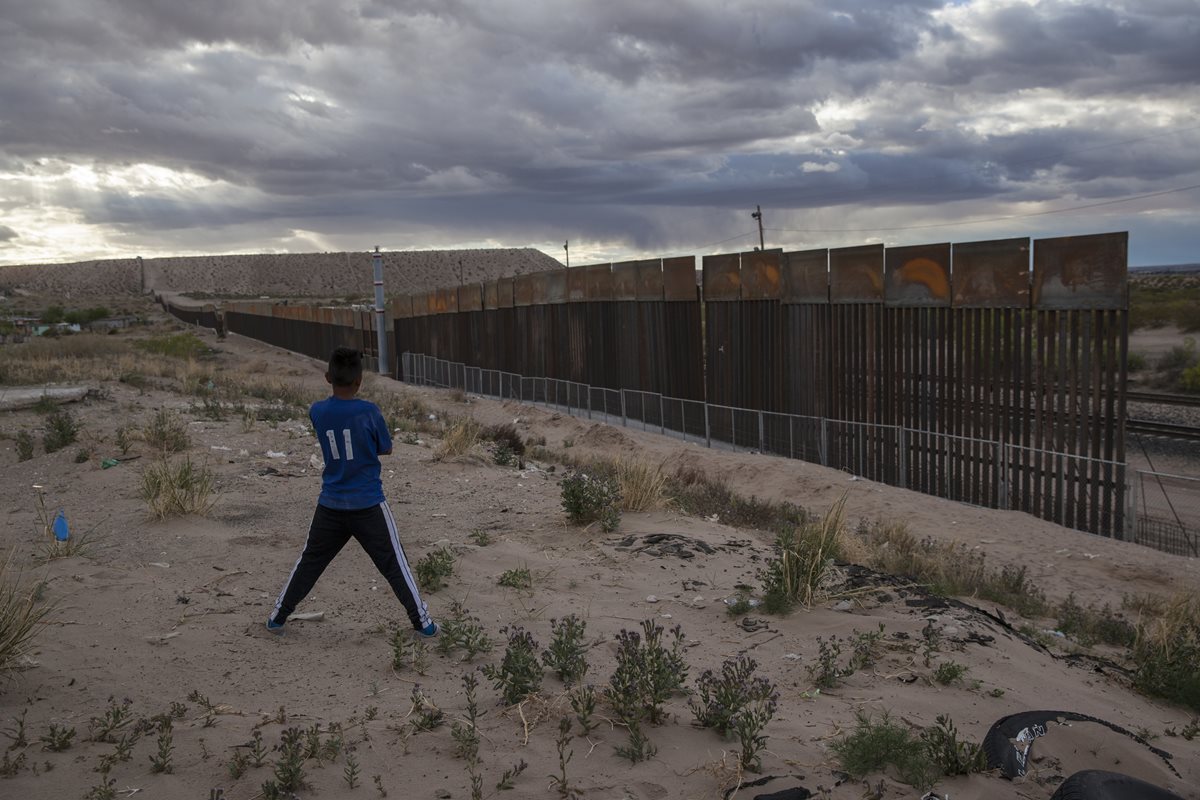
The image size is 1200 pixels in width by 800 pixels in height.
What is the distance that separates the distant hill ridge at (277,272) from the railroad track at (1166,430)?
147171 millimetres

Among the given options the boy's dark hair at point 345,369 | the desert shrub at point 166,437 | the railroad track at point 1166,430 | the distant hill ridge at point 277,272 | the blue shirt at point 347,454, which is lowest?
the railroad track at point 1166,430

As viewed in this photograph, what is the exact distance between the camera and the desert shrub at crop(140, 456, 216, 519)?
837 centimetres

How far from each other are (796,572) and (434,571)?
255 cm

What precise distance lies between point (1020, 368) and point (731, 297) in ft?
24.0

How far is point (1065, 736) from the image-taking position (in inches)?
189

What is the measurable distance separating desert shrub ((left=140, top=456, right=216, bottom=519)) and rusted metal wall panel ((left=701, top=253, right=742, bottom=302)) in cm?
1362

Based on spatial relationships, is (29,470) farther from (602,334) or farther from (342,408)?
(602,334)

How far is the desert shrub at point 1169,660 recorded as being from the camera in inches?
242

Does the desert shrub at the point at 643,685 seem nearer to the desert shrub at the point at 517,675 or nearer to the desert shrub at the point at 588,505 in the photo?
the desert shrub at the point at 517,675

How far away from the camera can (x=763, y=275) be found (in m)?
19.7

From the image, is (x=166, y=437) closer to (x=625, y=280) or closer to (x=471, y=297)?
(x=625, y=280)

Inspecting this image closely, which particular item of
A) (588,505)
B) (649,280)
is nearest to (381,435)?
(588,505)

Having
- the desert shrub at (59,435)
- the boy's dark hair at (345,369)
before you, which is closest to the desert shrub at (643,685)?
the boy's dark hair at (345,369)

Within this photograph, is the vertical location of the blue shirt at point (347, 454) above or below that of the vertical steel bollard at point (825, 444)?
above
